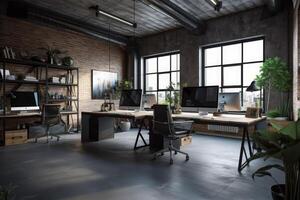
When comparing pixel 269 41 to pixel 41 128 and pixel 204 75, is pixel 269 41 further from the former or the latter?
pixel 41 128

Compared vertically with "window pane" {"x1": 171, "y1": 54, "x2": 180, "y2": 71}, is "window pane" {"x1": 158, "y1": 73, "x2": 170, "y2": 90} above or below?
below

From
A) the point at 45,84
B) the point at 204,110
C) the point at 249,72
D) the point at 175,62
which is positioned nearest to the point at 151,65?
the point at 175,62

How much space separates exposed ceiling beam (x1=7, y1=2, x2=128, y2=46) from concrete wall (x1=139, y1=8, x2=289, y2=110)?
1703mm

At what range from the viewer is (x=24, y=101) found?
18.2ft

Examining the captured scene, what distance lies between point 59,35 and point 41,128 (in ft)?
9.40

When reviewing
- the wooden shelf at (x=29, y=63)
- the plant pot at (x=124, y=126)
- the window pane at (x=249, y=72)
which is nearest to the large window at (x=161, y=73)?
the plant pot at (x=124, y=126)

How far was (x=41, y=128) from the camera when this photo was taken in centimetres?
575

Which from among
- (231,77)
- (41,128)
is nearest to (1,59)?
(41,128)

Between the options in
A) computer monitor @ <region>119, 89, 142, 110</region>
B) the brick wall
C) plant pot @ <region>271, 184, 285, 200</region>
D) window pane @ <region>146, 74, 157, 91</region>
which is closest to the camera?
plant pot @ <region>271, 184, 285, 200</region>

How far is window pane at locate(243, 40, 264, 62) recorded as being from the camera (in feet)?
19.0

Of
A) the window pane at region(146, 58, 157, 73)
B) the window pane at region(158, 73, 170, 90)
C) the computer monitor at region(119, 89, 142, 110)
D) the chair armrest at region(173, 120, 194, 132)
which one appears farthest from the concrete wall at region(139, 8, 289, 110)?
the chair armrest at region(173, 120, 194, 132)

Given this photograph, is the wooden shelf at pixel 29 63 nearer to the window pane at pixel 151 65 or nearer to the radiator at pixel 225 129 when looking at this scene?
the window pane at pixel 151 65

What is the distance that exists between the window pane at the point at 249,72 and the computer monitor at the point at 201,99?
2666 millimetres

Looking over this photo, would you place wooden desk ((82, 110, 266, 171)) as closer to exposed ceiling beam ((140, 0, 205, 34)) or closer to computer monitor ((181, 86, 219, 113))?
computer monitor ((181, 86, 219, 113))
